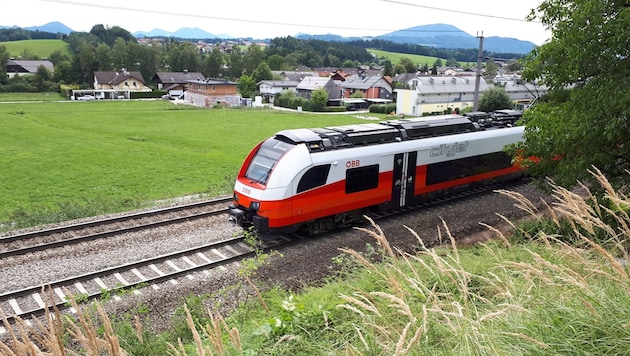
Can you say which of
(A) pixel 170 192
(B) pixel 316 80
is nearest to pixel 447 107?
(B) pixel 316 80

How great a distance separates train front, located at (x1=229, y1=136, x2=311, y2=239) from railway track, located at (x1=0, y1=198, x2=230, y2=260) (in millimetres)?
3161

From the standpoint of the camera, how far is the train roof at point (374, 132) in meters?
13.4

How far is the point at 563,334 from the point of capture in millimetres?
3746

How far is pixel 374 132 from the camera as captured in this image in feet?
48.2

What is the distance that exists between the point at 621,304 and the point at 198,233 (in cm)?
1202

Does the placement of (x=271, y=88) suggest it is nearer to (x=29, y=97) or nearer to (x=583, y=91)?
(x=29, y=97)

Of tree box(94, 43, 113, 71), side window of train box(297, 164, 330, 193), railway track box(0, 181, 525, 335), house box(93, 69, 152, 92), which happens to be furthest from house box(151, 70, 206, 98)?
side window of train box(297, 164, 330, 193)

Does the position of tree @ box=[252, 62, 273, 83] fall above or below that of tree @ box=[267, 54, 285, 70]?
below

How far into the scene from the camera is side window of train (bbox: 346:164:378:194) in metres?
13.6

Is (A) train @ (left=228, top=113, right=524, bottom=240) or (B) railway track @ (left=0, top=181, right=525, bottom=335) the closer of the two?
(B) railway track @ (left=0, top=181, right=525, bottom=335)

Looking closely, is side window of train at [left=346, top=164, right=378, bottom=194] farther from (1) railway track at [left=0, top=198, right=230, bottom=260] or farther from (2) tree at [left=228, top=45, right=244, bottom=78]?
(2) tree at [left=228, top=45, right=244, bottom=78]

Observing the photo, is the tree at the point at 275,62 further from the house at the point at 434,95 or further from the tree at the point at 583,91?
the tree at the point at 583,91

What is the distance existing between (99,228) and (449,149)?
11.8m

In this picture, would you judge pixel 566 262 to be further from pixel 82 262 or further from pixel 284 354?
pixel 82 262
